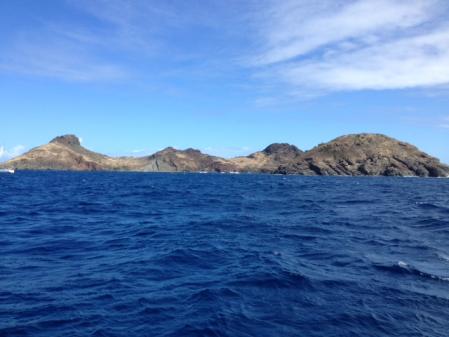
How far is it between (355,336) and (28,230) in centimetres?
2148

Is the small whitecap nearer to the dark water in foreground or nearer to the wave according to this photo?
the wave

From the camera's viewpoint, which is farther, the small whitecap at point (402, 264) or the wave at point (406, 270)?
the small whitecap at point (402, 264)

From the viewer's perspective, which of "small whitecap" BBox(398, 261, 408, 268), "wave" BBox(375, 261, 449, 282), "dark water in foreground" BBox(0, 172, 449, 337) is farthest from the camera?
A: "small whitecap" BBox(398, 261, 408, 268)

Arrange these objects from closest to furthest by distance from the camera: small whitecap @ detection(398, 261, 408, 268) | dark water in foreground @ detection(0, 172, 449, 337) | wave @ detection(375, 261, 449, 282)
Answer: dark water in foreground @ detection(0, 172, 449, 337) < wave @ detection(375, 261, 449, 282) < small whitecap @ detection(398, 261, 408, 268)

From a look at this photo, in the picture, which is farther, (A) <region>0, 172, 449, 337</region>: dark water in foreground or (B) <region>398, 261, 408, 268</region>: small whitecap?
(B) <region>398, 261, 408, 268</region>: small whitecap

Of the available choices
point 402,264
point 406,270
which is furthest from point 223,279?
point 402,264

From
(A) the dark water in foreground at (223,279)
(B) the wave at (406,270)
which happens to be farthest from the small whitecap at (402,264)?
(A) the dark water in foreground at (223,279)

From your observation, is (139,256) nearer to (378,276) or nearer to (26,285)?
(26,285)

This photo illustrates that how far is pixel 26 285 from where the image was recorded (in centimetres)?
1370

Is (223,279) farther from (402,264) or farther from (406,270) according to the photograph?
(402,264)

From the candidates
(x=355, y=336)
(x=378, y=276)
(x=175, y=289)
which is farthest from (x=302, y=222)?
(x=355, y=336)

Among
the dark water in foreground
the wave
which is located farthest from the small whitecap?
the dark water in foreground

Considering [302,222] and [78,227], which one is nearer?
[78,227]

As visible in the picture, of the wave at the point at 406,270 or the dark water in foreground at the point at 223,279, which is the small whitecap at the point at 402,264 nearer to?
the wave at the point at 406,270
